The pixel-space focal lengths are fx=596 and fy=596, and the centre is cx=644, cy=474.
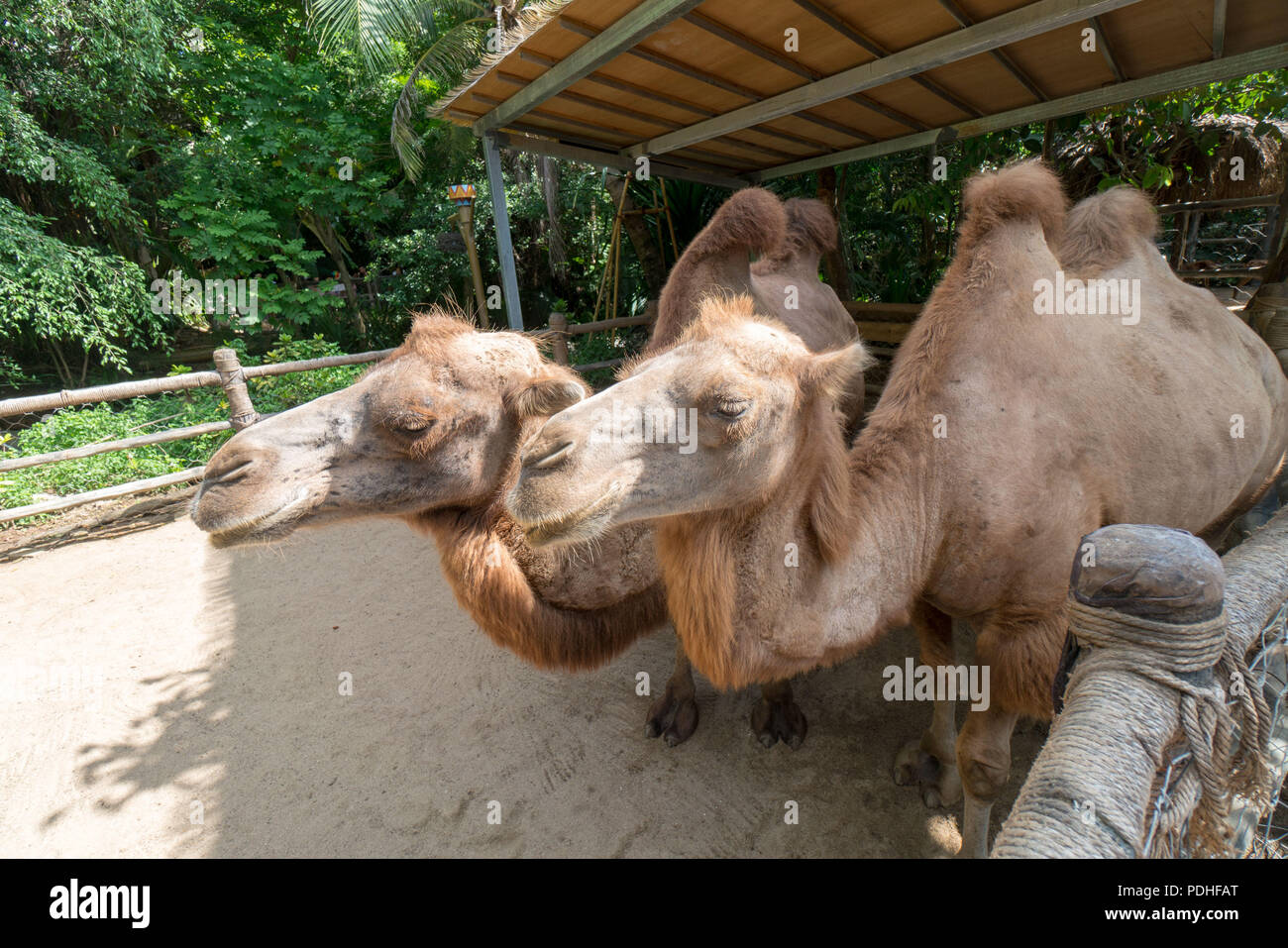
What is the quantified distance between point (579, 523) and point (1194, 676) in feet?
3.84

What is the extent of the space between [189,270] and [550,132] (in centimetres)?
1178

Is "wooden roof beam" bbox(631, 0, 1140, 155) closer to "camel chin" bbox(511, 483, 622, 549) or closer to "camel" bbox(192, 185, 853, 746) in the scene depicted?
"camel" bbox(192, 185, 853, 746)

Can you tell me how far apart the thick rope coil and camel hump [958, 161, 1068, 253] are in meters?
1.65

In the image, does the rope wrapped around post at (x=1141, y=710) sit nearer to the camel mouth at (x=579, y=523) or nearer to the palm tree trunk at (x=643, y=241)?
the camel mouth at (x=579, y=523)

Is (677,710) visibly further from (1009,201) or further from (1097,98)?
(1097,98)

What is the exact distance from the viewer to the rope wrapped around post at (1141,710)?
0.83 meters

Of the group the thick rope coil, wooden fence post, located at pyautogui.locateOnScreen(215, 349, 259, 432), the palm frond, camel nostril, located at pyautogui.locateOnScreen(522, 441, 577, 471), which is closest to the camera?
the thick rope coil

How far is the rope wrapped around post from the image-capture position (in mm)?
830

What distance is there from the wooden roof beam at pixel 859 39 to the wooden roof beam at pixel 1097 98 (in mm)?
566

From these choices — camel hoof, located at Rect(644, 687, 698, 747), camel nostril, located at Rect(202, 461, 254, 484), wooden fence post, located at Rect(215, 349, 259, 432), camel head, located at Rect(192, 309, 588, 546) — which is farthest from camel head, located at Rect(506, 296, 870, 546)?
wooden fence post, located at Rect(215, 349, 259, 432)

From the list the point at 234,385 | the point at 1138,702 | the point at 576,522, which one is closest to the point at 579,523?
the point at 576,522

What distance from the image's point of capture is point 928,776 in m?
2.59

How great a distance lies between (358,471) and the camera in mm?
1904

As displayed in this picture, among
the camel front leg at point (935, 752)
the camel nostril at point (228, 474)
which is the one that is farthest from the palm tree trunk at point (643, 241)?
the camel nostril at point (228, 474)
